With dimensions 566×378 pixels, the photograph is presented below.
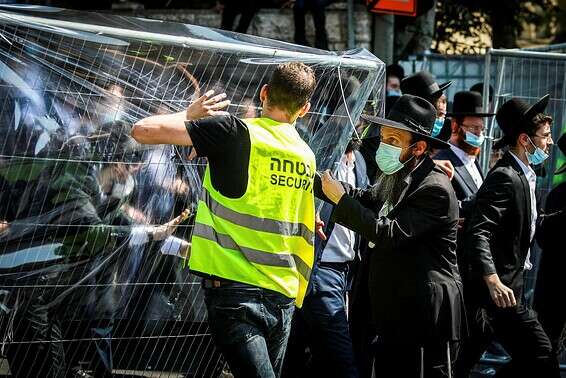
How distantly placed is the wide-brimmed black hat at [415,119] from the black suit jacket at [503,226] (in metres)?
0.93

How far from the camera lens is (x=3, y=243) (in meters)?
5.50

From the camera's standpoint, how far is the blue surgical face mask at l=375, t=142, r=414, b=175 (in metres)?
5.60

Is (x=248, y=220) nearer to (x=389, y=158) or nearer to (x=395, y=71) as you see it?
(x=389, y=158)

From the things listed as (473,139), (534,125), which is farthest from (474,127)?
(534,125)

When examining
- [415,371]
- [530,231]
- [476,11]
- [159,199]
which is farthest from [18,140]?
[476,11]

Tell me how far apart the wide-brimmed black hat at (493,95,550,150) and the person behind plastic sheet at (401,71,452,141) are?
0.35 metres

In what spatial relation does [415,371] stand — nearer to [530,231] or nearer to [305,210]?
[305,210]

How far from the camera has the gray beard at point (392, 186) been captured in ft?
18.5

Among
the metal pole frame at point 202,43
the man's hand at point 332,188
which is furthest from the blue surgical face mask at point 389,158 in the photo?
the metal pole frame at point 202,43

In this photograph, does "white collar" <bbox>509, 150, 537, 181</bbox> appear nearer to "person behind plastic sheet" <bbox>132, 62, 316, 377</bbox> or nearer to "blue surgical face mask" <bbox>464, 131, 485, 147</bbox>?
"blue surgical face mask" <bbox>464, 131, 485, 147</bbox>

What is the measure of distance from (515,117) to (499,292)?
1.17m

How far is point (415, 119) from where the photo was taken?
5641 mm

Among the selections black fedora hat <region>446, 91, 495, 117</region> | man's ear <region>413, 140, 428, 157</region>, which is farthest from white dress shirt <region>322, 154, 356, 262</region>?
black fedora hat <region>446, 91, 495, 117</region>

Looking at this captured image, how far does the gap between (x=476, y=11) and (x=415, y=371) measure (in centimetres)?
1270
